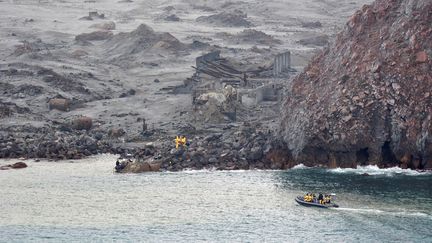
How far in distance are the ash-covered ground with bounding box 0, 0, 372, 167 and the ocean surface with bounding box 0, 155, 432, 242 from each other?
11.6 metres

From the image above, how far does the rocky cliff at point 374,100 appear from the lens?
102438 mm

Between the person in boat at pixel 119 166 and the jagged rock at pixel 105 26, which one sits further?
the jagged rock at pixel 105 26

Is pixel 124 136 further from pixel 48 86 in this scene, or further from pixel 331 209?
pixel 331 209

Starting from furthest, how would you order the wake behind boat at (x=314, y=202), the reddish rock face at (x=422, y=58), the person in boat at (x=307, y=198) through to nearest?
the reddish rock face at (x=422, y=58) < the person in boat at (x=307, y=198) < the wake behind boat at (x=314, y=202)

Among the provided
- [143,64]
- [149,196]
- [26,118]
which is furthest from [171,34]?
[149,196]

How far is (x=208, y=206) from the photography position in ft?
302

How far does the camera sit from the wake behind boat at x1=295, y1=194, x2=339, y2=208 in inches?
3570

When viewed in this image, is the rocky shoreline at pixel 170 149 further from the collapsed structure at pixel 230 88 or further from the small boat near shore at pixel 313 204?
the small boat near shore at pixel 313 204

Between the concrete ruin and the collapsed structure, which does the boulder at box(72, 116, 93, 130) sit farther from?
the concrete ruin

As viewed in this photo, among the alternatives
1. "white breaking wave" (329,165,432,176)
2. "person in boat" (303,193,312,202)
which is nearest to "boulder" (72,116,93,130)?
"white breaking wave" (329,165,432,176)

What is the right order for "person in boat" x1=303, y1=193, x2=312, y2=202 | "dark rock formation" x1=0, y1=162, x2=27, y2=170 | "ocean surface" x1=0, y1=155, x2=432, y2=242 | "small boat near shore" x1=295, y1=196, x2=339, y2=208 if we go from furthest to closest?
1. "dark rock formation" x1=0, y1=162, x2=27, y2=170
2. "person in boat" x1=303, y1=193, x2=312, y2=202
3. "small boat near shore" x1=295, y1=196, x2=339, y2=208
4. "ocean surface" x1=0, y1=155, x2=432, y2=242

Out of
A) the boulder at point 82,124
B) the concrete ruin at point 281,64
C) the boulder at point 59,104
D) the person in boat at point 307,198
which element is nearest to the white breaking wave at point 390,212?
the person in boat at point 307,198

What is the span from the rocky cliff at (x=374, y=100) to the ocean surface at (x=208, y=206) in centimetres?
179

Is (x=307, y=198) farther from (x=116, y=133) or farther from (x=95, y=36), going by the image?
(x=95, y=36)
